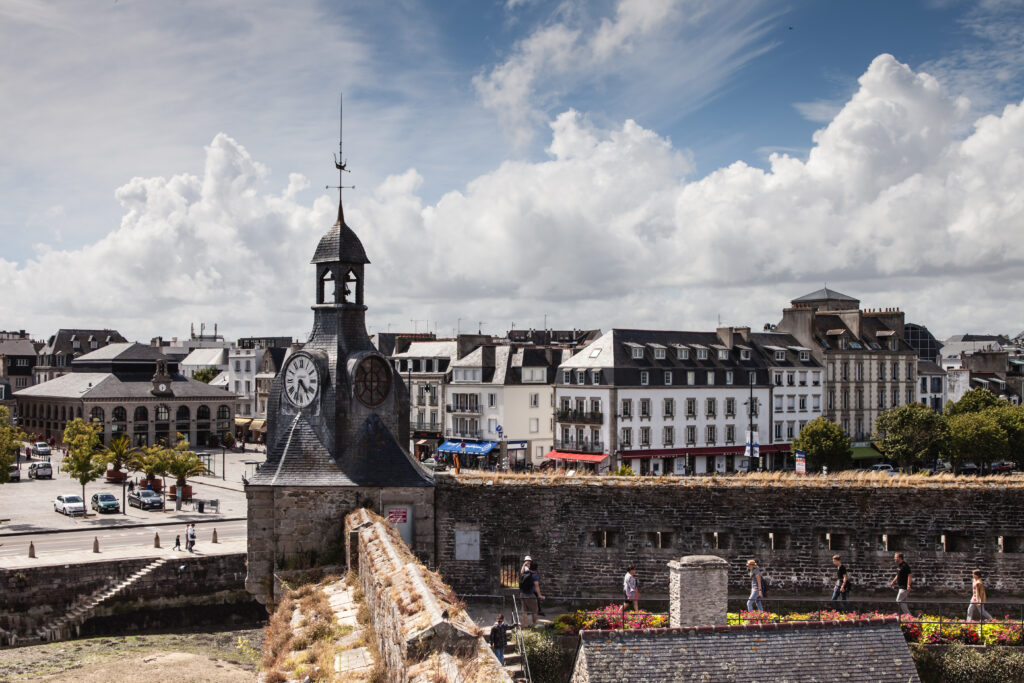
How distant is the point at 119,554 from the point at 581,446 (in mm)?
27730

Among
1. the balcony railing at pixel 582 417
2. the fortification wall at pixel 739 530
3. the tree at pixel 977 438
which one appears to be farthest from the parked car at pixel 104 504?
the tree at pixel 977 438

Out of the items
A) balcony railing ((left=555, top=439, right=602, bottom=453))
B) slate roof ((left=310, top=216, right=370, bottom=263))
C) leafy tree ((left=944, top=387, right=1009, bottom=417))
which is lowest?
balcony railing ((left=555, top=439, right=602, bottom=453))

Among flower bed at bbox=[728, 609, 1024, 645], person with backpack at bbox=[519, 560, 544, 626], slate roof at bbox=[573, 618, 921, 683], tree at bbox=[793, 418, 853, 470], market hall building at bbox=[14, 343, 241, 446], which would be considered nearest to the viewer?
slate roof at bbox=[573, 618, 921, 683]

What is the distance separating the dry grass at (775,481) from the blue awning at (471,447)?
34.1 meters

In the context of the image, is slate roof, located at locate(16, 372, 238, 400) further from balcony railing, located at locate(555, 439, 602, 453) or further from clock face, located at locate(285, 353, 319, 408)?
clock face, located at locate(285, 353, 319, 408)

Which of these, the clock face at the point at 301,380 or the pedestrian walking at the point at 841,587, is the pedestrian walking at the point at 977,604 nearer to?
the pedestrian walking at the point at 841,587

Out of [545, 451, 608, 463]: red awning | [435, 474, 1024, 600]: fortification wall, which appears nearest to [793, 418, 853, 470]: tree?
[545, 451, 608, 463]: red awning

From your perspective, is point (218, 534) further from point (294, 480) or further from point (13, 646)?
point (294, 480)

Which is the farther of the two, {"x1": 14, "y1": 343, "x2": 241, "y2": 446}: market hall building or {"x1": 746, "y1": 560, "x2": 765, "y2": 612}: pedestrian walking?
{"x1": 14, "y1": 343, "x2": 241, "y2": 446}: market hall building

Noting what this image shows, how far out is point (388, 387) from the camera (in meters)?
19.8

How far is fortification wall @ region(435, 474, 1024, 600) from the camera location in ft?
62.8

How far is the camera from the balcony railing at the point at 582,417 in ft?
162

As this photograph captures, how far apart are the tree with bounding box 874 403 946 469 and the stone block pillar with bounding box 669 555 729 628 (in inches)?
1482

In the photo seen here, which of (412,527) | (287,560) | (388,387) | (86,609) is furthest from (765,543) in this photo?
(86,609)
